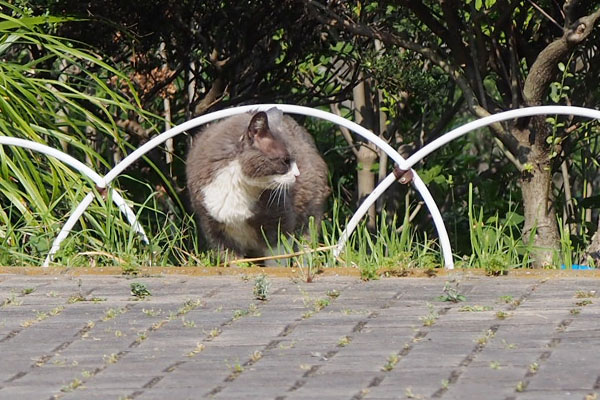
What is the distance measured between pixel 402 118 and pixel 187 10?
2.00 m

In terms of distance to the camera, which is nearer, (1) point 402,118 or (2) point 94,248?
(2) point 94,248

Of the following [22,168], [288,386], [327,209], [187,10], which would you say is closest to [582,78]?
[327,209]

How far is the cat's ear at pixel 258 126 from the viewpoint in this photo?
672 cm

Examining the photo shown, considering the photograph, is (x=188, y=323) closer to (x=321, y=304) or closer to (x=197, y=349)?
(x=197, y=349)

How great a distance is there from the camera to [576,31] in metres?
6.49

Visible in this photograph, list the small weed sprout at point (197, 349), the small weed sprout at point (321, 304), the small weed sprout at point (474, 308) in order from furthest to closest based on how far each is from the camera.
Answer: the small weed sprout at point (321, 304) < the small weed sprout at point (474, 308) < the small weed sprout at point (197, 349)

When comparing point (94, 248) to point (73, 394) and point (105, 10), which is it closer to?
point (105, 10)

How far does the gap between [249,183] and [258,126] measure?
388 millimetres

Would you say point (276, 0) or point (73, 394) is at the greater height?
point (276, 0)

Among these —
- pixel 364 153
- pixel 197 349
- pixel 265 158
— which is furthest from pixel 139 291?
pixel 364 153

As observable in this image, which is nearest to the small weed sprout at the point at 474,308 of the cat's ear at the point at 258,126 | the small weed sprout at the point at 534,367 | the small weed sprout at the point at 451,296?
the small weed sprout at the point at 451,296

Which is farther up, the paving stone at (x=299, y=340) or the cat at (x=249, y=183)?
the cat at (x=249, y=183)

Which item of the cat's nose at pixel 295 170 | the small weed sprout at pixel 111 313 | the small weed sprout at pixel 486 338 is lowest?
the small weed sprout at pixel 486 338

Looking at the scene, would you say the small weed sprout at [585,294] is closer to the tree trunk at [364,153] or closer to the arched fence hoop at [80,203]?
the arched fence hoop at [80,203]
